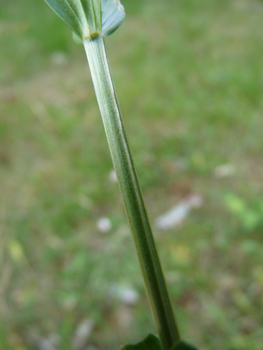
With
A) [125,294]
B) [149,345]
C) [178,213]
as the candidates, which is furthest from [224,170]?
[149,345]

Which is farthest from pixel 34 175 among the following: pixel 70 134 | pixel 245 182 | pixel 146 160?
pixel 245 182

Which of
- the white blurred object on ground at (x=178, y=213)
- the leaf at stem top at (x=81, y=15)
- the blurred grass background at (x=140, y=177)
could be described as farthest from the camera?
the white blurred object on ground at (x=178, y=213)

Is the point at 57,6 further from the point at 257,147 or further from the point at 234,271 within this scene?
the point at 257,147

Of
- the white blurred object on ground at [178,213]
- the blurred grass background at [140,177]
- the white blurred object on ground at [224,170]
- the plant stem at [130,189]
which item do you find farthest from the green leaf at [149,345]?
the white blurred object on ground at [224,170]

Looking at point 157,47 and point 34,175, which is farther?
point 157,47

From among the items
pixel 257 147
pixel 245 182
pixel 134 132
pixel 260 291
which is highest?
pixel 134 132

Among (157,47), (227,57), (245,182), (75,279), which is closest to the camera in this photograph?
(75,279)

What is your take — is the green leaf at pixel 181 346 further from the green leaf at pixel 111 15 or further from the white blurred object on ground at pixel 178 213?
the white blurred object on ground at pixel 178 213
